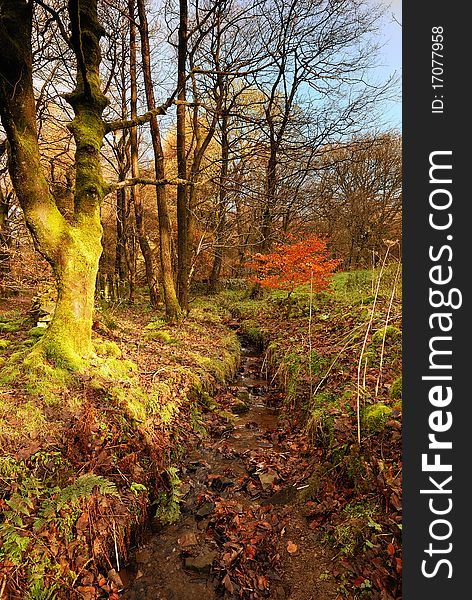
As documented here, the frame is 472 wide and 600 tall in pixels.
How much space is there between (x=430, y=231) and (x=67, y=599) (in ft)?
13.8

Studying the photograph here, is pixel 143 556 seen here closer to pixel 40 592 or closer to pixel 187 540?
pixel 187 540

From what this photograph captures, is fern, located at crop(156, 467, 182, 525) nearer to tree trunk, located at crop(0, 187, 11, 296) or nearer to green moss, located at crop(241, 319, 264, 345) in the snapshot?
green moss, located at crop(241, 319, 264, 345)

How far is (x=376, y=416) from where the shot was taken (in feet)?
12.3

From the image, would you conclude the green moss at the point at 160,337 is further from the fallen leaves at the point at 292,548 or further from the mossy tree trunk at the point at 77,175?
the fallen leaves at the point at 292,548

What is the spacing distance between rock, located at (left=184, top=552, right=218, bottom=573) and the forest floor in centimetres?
1

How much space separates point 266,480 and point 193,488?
38.0 inches

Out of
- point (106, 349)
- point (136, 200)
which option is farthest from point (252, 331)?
point (106, 349)

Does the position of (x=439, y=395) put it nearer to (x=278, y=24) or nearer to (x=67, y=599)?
(x=67, y=599)

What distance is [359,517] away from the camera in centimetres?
308

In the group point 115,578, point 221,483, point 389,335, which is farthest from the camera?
point 389,335

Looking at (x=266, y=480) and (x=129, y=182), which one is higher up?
(x=129, y=182)

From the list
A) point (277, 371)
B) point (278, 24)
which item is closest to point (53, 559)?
point (277, 371)

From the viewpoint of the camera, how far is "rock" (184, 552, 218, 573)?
10.3 ft

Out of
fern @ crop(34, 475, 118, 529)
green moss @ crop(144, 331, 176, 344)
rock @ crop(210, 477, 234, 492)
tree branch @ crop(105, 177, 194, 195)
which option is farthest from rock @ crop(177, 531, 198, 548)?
tree branch @ crop(105, 177, 194, 195)
